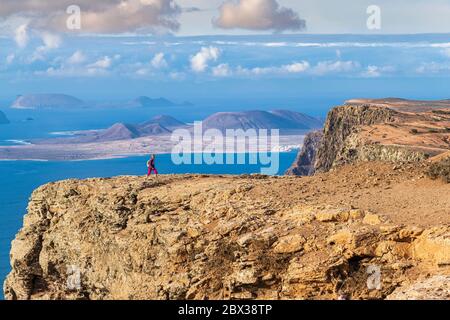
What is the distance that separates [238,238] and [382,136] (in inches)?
1539

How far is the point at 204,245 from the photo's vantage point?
19.5 meters

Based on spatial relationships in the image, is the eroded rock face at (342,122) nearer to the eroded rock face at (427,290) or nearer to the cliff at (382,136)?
the cliff at (382,136)

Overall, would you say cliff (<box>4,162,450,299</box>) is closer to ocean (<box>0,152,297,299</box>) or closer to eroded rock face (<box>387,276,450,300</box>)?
eroded rock face (<box>387,276,450,300</box>)

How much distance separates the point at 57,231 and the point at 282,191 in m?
7.65

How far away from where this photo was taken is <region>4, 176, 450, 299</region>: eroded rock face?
17.4 meters

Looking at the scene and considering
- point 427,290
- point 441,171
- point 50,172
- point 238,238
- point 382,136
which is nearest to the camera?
point 427,290

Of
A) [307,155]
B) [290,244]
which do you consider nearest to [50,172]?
[307,155]

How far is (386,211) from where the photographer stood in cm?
1884

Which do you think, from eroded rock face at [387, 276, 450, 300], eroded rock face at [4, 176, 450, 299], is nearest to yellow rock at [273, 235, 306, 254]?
eroded rock face at [4, 176, 450, 299]

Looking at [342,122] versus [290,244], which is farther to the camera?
[342,122]

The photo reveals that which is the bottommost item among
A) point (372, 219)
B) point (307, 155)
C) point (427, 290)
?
point (307, 155)

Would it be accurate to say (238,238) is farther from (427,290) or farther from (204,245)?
(427,290)

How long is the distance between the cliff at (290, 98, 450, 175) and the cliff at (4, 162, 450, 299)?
25.5m
